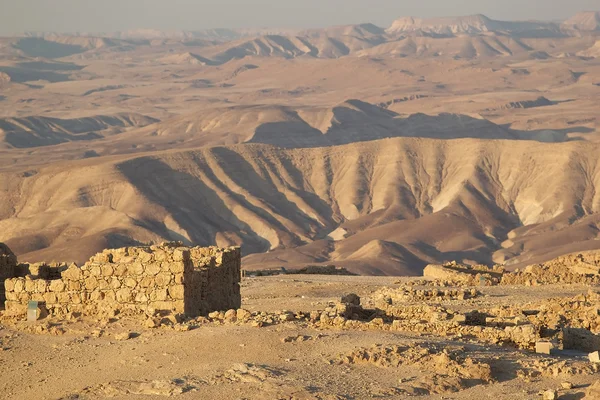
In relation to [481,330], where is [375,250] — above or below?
below

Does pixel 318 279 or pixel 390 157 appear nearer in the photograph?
pixel 318 279

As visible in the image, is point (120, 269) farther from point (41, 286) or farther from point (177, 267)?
point (41, 286)

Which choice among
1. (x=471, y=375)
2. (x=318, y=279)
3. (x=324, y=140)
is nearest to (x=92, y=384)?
(x=471, y=375)

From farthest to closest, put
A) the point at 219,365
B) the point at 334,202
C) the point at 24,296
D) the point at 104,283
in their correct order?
the point at 334,202
the point at 24,296
the point at 104,283
the point at 219,365

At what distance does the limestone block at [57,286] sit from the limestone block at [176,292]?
5.26 feet

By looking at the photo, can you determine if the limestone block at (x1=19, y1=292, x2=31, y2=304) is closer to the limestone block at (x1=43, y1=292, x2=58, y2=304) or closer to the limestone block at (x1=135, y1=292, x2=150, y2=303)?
the limestone block at (x1=43, y1=292, x2=58, y2=304)

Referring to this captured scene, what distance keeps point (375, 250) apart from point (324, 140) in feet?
221

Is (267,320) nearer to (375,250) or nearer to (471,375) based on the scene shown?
(471,375)

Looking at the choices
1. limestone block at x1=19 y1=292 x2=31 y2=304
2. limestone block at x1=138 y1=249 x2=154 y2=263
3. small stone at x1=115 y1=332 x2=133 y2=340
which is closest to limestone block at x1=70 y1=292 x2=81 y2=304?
limestone block at x1=19 y1=292 x2=31 y2=304

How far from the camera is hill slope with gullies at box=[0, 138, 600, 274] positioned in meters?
78.4

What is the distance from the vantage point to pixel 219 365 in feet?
44.8

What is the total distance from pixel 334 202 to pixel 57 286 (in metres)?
83.6

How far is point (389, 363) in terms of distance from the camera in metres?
13.7

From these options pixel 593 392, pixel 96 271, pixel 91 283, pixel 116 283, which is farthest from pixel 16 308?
pixel 593 392
